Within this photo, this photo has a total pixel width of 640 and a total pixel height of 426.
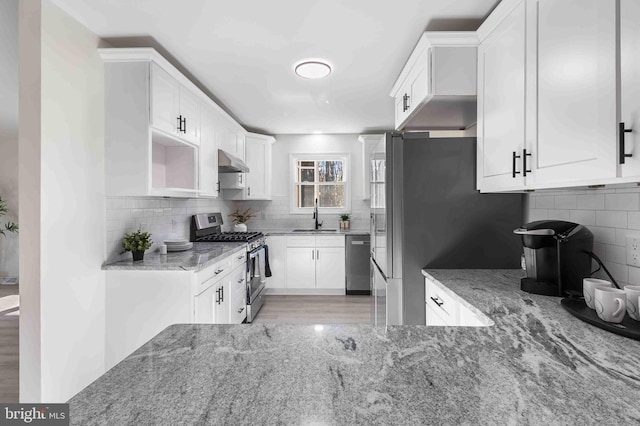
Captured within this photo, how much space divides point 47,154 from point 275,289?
3.28 m

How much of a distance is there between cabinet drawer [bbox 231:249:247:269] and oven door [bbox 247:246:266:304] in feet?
0.29

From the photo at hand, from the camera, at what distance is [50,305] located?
1.79 metres

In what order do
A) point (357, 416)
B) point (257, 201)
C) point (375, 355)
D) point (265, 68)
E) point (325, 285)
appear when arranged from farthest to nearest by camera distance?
point (257, 201) → point (325, 285) → point (265, 68) → point (375, 355) → point (357, 416)

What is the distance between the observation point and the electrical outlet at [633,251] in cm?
126

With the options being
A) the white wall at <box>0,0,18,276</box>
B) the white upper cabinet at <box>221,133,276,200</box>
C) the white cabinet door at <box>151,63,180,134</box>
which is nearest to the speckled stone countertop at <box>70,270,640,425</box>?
the white cabinet door at <box>151,63,180,134</box>

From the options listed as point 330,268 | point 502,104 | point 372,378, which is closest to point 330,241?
point 330,268

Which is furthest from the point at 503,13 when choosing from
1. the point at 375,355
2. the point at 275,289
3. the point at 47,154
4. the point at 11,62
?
the point at 275,289

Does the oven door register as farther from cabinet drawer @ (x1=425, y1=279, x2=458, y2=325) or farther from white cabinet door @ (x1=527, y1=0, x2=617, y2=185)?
white cabinet door @ (x1=527, y1=0, x2=617, y2=185)

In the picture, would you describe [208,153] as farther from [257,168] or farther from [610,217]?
[610,217]

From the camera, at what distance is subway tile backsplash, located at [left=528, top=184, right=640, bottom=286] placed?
1.29 meters

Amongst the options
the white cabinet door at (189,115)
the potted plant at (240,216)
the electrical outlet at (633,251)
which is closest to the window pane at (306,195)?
the potted plant at (240,216)

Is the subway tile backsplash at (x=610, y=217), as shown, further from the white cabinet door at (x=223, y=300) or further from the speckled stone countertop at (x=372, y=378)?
the white cabinet door at (x=223, y=300)

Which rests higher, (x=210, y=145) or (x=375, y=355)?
(x=210, y=145)

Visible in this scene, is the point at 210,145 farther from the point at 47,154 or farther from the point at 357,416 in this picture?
the point at 357,416
